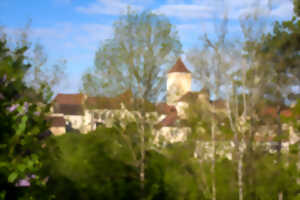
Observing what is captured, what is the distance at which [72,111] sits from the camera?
223 ft

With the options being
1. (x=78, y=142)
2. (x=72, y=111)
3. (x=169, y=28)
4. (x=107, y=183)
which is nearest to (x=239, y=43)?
(x=169, y=28)

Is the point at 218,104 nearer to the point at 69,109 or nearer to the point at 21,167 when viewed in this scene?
the point at 21,167

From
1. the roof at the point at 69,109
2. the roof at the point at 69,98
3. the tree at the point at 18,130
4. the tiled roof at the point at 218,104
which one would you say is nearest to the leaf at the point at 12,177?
the tree at the point at 18,130

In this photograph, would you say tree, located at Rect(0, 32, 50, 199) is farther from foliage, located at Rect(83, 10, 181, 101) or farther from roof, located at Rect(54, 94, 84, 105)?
roof, located at Rect(54, 94, 84, 105)

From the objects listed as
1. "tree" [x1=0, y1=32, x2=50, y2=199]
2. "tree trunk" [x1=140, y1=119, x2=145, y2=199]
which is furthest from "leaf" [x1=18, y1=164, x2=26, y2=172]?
"tree trunk" [x1=140, y1=119, x2=145, y2=199]

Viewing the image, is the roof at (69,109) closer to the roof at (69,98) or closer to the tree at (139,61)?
the roof at (69,98)

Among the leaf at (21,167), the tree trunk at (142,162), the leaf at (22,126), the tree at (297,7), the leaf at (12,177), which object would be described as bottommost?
the tree trunk at (142,162)

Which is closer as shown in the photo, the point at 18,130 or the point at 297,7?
the point at 18,130

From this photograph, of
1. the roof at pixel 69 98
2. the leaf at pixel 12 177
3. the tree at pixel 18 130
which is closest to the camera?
the leaf at pixel 12 177

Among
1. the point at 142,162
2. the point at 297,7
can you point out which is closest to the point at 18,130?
the point at 142,162

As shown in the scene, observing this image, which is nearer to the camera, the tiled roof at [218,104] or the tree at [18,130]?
the tree at [18,130]

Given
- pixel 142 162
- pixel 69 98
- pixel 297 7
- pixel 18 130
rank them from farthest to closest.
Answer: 1. pixel 69 98
2. pixel 142 162
3. pixel 297 7
4. pixel 18 130

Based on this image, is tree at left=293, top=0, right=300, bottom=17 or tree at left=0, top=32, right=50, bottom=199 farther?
tree at left=293, top=0, right=300, bottom=17

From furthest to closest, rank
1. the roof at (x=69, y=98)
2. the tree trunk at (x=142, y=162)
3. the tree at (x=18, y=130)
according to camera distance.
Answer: the roof at (x=69, y=98), the tree trunk at (x=142, y=162), the tree at (x=18, y=130)
